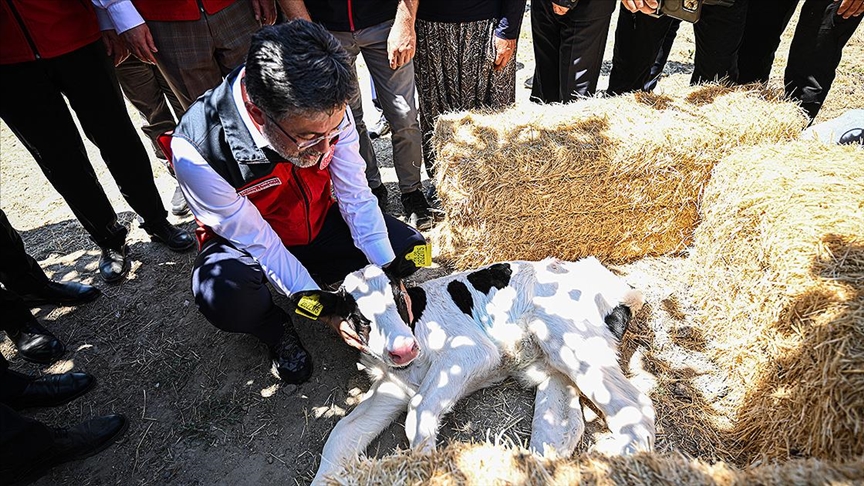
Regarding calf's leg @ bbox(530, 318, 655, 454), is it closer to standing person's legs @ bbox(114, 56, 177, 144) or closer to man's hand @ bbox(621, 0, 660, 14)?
man's hand @ bbox(621, 0, 660, 14)

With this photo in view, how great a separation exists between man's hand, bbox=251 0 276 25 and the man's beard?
6.82 feet

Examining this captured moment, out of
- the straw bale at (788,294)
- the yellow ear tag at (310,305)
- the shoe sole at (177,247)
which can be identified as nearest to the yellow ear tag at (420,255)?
the yellow ear tag at (310,305)

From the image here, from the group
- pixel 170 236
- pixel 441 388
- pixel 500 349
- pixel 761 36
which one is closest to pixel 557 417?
pixel 500 349

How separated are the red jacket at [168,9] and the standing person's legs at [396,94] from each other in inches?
51.5

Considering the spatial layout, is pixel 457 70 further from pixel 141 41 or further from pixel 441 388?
pixel 441 388

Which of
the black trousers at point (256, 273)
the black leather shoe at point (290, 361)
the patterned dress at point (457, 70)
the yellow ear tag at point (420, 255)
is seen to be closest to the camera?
the black trousers at point (256, 273)

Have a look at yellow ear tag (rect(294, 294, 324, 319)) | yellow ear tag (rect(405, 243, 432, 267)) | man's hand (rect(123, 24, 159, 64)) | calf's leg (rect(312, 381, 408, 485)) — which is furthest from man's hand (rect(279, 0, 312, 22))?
calf's leg (rect(312, 381, 408, 485))

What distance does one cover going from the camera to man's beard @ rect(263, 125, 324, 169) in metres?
2.53

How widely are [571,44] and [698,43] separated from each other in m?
1.46

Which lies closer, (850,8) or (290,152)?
(290,152)

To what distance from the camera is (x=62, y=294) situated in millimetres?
4090

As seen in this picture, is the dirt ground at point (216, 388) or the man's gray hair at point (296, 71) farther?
the dirt ground at point (216, 388)

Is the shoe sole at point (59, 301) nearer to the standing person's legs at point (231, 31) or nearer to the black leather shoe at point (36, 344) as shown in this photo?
the black leather shoe at point (36, 344)

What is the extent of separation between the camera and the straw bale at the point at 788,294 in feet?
7.21
